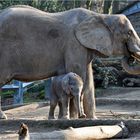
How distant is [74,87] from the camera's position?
7.79 meters

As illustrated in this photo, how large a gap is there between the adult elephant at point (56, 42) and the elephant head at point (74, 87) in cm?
48

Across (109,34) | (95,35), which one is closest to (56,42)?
(95,35)

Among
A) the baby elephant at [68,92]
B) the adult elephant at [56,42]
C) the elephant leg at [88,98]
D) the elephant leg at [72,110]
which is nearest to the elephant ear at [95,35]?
the adult elephant at [56,42]

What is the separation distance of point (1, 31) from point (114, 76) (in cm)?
1058

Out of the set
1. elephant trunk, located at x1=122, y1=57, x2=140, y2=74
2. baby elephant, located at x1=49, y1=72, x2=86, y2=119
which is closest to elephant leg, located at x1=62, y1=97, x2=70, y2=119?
baby elephant, located at x1=49, y1=72, x2=86, y2=119

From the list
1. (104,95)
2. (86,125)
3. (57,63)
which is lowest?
(104,95)

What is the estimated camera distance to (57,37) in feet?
27.8

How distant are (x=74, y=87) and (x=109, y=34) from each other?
4.46 feet

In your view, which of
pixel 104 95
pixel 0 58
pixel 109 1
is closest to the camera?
pixel 0 58

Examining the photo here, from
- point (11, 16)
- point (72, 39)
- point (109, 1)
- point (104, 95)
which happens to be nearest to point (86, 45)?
point (72, 39)

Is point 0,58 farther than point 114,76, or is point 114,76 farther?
point 114,76

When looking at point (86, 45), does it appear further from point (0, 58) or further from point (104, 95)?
point (104, 95)

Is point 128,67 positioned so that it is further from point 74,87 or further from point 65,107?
point 65,107

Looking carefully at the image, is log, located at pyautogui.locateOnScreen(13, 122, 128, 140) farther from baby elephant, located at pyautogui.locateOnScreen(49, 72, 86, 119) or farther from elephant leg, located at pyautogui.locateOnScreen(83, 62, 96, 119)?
elephant leg, located at pyautogui.locateOnScreen(83, 62, 96, 119)
